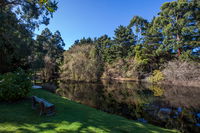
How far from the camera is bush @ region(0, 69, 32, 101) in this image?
5.25 m

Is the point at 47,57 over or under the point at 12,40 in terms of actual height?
over

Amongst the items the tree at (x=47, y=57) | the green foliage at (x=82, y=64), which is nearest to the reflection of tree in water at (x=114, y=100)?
the tree at (x=47, y=57)

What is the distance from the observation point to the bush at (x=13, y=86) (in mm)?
5249

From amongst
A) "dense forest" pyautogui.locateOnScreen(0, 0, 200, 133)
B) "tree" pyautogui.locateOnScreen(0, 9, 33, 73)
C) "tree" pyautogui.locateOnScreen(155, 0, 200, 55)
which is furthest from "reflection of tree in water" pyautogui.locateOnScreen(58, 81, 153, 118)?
"tree" pyautogui.locateOnScreen(155, 0, 200, 55)

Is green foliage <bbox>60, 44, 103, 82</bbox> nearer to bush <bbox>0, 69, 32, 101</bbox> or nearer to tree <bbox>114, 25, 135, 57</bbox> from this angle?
bush <bbox>0, 69, 32, 101</bbox>

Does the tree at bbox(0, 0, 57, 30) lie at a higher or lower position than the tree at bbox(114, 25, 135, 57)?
lower

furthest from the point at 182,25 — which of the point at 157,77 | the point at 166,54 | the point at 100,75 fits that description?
the point at 100,75

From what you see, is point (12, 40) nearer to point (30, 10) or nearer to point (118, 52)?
point (30, 10)

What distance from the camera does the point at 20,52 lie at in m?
10.0

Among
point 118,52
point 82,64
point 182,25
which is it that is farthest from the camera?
point 118,52

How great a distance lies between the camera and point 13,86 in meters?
5.35

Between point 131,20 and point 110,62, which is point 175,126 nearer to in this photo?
point 110,62

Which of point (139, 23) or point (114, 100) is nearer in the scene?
point (114, 100)

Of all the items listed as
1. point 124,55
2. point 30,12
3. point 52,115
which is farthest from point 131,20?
point 52,115
